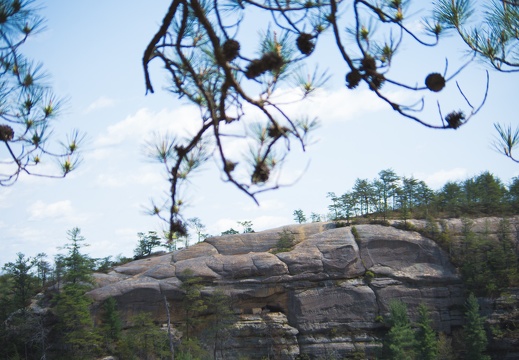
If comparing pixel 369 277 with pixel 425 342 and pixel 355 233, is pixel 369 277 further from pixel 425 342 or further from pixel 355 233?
pixel 425 342

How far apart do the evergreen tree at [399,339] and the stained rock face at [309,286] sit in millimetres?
1293

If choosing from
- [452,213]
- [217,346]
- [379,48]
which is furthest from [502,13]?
[452,213]

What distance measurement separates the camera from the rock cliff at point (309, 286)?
73.4 feet

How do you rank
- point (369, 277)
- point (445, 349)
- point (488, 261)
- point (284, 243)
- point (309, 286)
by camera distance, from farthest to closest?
point (488, 261) < point (284, 243) < point (369, 277) < point (309, 286) < point (445, 349)

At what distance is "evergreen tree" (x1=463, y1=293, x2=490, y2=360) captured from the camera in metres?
21.1

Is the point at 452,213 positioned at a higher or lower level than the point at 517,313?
higher

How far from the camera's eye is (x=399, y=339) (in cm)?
1962

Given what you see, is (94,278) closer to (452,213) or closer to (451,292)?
(451,292)

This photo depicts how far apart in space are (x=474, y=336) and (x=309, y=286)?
21.3ft

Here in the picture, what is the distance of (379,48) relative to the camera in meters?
2.51

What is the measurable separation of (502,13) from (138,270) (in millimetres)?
23096

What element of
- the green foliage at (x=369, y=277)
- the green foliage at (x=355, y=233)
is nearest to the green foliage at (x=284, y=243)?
the green foliage at (x=355, y=233)

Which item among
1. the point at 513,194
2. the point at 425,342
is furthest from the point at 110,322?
the point at 513,194

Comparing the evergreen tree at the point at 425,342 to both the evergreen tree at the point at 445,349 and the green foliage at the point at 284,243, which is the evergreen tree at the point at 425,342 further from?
the green foliage at the point at 284,243
